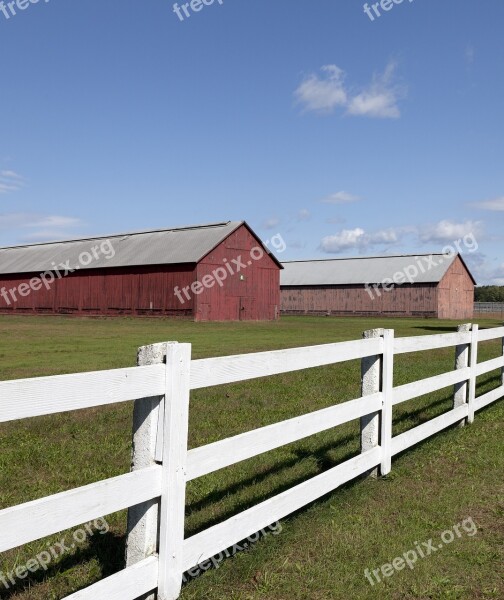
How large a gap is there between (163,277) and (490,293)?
117623mm

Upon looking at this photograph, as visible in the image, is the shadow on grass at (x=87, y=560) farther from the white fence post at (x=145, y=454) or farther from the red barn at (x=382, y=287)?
the red barn at (x=382, y=287)

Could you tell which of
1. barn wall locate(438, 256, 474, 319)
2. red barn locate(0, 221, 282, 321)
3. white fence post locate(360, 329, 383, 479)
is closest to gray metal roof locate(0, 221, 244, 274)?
Answer: red barn locate(0, 221, 282, 321)

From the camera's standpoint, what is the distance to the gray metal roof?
42719 mm

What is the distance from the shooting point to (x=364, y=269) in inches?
2542

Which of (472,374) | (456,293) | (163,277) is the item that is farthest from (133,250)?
(472,374)

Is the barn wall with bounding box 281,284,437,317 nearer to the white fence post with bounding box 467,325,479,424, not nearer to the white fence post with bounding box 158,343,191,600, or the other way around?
the white fence post with bounding box 467,325,479,424

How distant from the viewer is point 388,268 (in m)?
63.1

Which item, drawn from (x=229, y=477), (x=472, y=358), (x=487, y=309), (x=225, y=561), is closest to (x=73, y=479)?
(x=229, y=477)

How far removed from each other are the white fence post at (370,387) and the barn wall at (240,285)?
35.0 meters

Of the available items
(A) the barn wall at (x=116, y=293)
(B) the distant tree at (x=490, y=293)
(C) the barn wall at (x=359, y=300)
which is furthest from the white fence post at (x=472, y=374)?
(B) the distant tree at (x=490, y=293)

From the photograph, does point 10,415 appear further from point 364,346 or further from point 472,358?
point 472,358

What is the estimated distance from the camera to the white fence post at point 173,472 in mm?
3176

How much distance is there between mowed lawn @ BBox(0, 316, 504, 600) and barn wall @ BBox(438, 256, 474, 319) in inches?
1978

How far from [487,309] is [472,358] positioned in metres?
79.4
